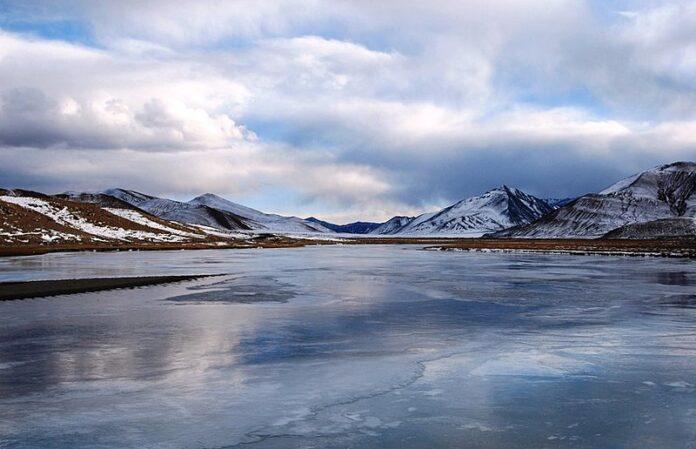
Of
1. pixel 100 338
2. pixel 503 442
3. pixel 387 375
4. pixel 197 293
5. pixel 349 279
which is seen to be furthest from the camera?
pixel 349 279

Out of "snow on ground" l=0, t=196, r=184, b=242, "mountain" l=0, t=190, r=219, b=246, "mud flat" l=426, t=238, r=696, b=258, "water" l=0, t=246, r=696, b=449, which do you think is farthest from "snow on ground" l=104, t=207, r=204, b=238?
"water" l=0, t=246, r=696, b=449

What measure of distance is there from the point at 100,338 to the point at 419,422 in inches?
418

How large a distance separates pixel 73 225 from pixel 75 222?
2.99 metres

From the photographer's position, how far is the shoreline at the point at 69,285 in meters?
28.4

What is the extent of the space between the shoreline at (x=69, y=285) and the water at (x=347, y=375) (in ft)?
11.6

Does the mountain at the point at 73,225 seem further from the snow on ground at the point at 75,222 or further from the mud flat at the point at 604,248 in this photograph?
the mud flat at the point at 604,248

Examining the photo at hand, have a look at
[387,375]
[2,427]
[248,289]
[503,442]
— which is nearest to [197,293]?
[248,289]

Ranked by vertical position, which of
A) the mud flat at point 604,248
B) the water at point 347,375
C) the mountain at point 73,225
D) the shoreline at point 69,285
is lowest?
the water at point 347,375

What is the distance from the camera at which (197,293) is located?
1165 inches

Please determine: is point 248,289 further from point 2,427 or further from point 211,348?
point 2,427

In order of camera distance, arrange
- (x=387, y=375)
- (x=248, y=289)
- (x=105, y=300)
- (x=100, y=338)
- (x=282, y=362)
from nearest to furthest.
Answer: (x=387, y=375) < (x=282, y=362) < (x=100, y=338) < (x=105, y=300) < (x=248, y=289)

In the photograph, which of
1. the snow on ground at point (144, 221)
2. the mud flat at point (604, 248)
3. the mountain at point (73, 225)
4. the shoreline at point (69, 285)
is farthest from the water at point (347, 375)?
the snow on ground at point (144, 221)

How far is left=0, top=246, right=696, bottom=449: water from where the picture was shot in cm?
919

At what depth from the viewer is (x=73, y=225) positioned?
11888 cm
